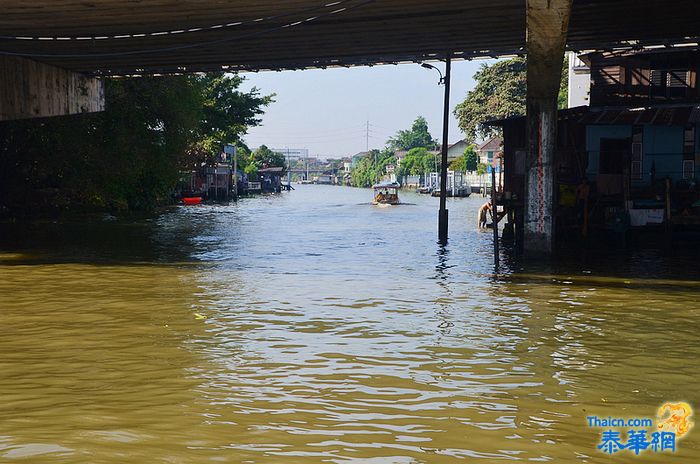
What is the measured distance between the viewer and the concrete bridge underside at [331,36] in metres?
20.3

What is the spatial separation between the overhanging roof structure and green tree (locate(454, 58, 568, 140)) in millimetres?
53835

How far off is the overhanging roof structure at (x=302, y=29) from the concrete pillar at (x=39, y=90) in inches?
25.6

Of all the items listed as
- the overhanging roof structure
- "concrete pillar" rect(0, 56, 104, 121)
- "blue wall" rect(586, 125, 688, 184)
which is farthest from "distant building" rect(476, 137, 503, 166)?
the overhanging roof structure

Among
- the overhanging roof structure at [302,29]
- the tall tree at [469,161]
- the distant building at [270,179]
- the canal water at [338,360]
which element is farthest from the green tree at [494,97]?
the canal water at [338,360]

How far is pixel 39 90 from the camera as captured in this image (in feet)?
96.5

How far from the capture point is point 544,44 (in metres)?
20.0

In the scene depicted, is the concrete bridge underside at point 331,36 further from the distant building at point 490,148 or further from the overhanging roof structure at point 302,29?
the distant building at point 490,148

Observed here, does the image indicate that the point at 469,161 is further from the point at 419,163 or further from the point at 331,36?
the point at 331,36

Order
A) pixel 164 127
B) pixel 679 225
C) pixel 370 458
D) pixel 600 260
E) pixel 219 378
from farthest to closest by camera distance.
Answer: pixel 164 127, pixel 679 225, pixel 600 260, pixel 219 378, pixel 370 458

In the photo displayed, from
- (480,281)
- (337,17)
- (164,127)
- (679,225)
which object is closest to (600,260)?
(679,225)

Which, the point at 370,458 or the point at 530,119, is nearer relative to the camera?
the point at 370,458

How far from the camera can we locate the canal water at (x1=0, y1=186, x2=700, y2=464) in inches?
265

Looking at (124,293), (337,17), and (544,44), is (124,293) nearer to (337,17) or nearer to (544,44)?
(337,17)

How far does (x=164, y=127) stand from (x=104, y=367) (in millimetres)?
35306
